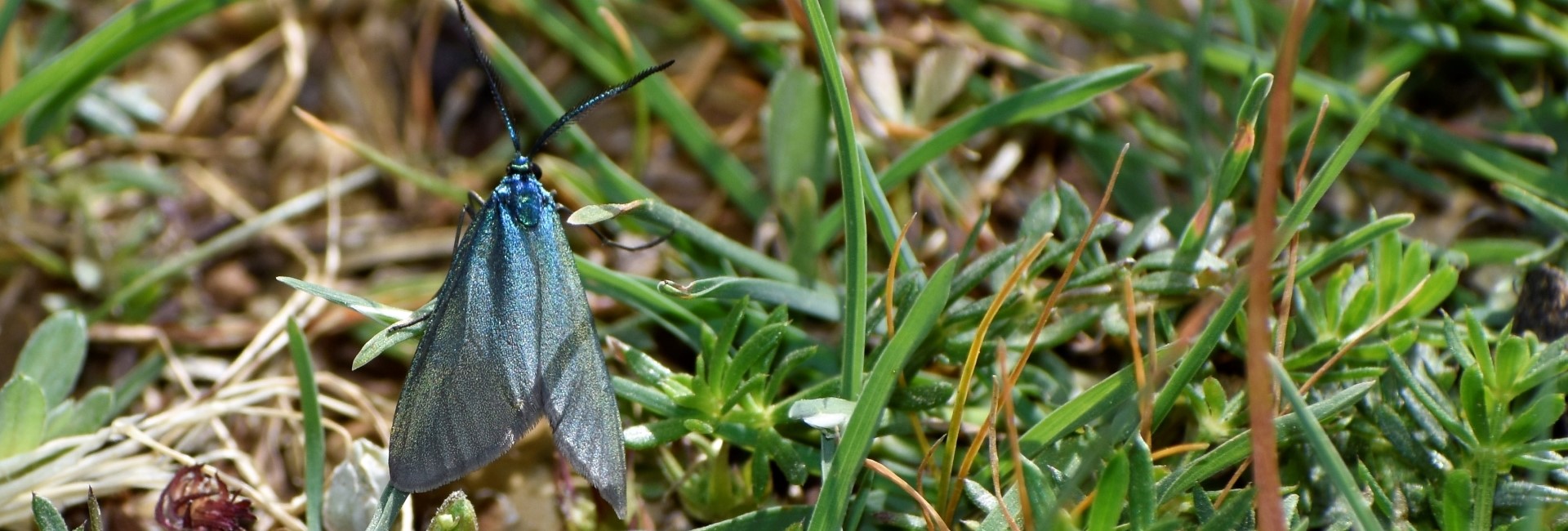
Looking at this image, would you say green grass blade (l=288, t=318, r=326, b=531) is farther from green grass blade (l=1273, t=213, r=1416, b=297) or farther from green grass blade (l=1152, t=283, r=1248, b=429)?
green grass blade (l=1273, t=213, r=1416, b=297)

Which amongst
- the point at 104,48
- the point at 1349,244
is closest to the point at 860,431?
the point at 1349,244

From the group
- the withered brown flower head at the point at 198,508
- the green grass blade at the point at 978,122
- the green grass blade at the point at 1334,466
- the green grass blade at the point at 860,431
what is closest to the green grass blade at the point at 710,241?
the green grass blade at the point at 978,122

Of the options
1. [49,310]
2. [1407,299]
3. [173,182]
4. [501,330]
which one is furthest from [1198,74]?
[49,310]

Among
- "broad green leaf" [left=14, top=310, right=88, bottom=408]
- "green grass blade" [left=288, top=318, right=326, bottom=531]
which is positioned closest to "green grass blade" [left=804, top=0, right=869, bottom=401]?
"green grass blade" [left=288, top=318, right=326, bottom=531]

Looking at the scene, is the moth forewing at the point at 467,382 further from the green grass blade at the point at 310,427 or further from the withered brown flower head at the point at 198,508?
the withered brown flower head at the point at 198,508

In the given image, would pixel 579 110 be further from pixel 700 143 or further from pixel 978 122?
pixel 978 122

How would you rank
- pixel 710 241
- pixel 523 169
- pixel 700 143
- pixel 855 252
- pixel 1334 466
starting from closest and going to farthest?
pixel 1334 466 → pixel 855 252 → pixel 523 169 → pixel 710 241 → pixel 700 143

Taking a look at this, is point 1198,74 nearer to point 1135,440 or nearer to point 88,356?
point 1135,440

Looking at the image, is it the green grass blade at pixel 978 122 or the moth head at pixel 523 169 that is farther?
the green grass blade at pixel 978 122
